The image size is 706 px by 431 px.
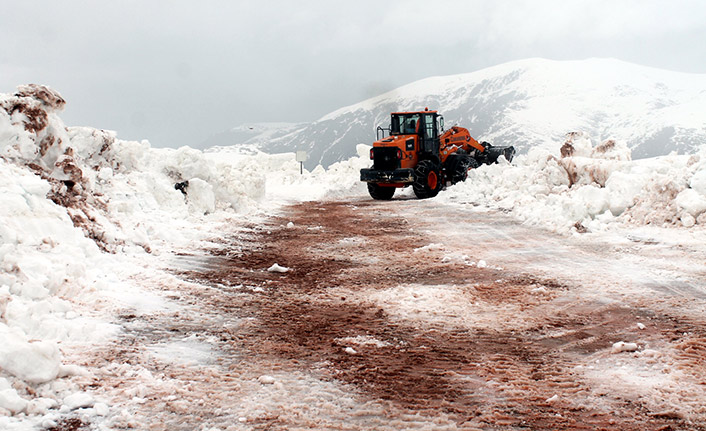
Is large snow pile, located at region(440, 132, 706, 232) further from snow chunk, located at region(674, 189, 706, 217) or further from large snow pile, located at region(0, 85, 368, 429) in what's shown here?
large snow pile, located at region(0, 85, 368, 429)

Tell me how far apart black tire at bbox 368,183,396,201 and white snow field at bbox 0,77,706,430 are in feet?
8.19

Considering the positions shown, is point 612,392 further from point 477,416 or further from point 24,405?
point 24,405

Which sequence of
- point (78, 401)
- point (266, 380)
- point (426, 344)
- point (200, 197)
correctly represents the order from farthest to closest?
point (200, 197) < point (426, 344) < point (266, 380) < point (78, 401)

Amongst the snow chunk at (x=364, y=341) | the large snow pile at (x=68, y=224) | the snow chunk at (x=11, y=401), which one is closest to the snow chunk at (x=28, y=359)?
the large snow pile at (x=68, y=224)

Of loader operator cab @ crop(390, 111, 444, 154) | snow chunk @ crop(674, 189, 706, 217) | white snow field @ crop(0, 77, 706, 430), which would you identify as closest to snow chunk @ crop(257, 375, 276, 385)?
white snow field @ crop(0, 77, 706, 430)

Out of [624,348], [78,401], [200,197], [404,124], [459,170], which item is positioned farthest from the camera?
[459,170]

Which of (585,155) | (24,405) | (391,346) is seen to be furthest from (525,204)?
(24,405)

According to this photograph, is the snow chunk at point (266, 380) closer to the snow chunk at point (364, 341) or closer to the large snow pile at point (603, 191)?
the snow chunk at point (364, 341)

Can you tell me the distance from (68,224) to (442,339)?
4271 mm

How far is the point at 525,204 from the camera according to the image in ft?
43.2

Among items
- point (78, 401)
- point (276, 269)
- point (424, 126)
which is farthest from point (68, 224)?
point (424, 126)

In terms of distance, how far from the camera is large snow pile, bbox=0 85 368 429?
3197 mm

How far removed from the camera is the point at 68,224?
6.14m

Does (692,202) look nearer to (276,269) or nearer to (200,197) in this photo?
(276,269)
